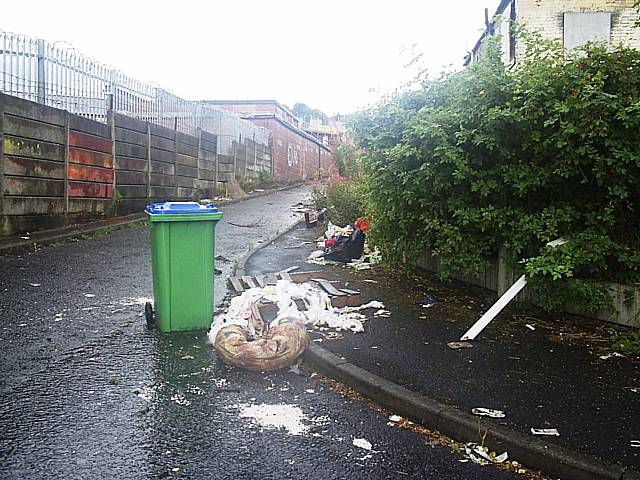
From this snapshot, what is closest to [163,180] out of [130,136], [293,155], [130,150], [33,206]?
[130,150]

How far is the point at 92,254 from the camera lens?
10.0m

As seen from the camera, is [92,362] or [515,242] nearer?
[92,362]

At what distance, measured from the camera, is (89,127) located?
502 inches

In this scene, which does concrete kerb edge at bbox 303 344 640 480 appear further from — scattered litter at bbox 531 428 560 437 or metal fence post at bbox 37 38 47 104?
metal fence post at bbox 37 38 47 104

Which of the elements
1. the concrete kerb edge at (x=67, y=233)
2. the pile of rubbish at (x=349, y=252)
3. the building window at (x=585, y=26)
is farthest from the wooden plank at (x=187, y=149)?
the building window at (x=585, y=26)

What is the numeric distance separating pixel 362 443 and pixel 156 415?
4.13 ft

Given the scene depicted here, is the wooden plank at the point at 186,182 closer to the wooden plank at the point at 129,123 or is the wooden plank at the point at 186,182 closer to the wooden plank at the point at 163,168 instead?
the wooden plank at the point at 163,168

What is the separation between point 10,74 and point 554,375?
10458 millimetres

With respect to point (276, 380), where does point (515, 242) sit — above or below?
above

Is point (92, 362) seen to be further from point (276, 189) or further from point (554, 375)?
point (276, 189)

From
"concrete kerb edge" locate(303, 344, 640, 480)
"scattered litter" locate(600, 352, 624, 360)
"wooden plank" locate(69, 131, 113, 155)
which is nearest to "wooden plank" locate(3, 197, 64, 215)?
"wooden plank" locate(69, 131, 113, 155)

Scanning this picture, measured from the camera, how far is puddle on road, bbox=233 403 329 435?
146 inches

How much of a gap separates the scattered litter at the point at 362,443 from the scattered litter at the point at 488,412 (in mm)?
682

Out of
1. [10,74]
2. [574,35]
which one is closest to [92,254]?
[10,74]
